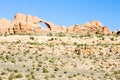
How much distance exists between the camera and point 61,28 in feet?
301

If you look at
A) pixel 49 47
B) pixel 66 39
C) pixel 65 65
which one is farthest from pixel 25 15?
pixel 65 65

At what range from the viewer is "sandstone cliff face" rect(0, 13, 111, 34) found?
81250mm

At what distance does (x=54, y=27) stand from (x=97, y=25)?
10.9 meters

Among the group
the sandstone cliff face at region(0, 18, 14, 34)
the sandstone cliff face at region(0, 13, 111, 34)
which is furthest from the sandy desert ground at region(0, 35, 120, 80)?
the sandstone cliff face at region(0, 18, 14, 34)

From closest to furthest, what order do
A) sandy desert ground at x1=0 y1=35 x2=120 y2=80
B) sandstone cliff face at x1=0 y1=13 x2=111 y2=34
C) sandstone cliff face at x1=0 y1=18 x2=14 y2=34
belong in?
sandy desert ground at x1=0 y1=35 x2=120 y2=80 < sandstone cliff face at x1=0 y1=13 x2=111 y2=34 < sandstone cliff face at x1=0 y1=18 x2=14 y2=34

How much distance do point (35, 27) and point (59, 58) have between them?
30.2m

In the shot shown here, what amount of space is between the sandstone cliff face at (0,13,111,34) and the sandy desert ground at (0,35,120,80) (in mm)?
13954

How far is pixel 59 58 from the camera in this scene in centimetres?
5319

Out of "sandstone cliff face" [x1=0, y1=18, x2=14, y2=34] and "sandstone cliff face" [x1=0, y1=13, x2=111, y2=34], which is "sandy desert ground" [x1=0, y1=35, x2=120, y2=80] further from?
"sandstone cliff face" [x1=0, y1=18, x2=14, y2=34]

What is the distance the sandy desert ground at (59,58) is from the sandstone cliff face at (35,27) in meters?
14.0

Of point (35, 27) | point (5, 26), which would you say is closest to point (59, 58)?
point (35, 27)

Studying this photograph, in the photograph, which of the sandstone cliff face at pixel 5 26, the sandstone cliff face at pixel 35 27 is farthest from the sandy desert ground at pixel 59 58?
the sandstone cliff face at pixel 5 26

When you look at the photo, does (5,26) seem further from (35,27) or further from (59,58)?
(59,58)

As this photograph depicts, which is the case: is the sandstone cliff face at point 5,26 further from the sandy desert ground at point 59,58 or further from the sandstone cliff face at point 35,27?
the sandy desert ground at point 59,58
